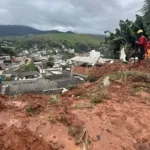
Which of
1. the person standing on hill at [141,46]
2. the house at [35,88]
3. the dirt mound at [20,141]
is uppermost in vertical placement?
the person standing on hill at [141,46]

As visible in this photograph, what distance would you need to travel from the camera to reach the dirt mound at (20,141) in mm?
4195

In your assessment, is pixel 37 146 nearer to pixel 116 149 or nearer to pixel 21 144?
pixel 21 144

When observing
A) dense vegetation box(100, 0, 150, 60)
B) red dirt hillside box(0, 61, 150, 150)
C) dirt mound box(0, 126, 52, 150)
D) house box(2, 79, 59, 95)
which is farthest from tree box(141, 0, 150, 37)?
dirt mound box(0, 126, 52, 150)

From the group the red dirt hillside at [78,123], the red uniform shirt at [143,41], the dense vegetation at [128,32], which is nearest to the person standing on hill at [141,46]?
the red uniform shirt at [143,41]

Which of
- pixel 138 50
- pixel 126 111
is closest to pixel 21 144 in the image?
pixel 126 111

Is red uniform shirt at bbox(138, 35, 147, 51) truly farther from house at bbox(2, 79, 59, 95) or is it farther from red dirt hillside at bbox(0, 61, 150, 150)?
house at bbox(2, 79, 59, 95)

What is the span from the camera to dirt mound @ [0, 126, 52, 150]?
4.20 metres

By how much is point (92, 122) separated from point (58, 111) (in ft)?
2.33

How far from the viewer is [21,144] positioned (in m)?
4.23

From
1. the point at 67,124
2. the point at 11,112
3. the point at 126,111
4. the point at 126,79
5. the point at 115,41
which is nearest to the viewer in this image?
the point at 67,124

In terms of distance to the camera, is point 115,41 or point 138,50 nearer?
point 138,50

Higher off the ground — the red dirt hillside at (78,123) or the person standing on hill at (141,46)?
the person standing on hill at (141,46)

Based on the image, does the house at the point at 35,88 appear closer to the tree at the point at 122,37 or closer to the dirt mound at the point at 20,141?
the tree at the point at 122,37

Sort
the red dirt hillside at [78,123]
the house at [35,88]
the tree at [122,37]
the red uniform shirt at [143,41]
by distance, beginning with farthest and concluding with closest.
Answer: the tree at [122,37]
the house at [35,88]
the red uniform shirt at [143,41]
the red dirt hillside at [78,123]
